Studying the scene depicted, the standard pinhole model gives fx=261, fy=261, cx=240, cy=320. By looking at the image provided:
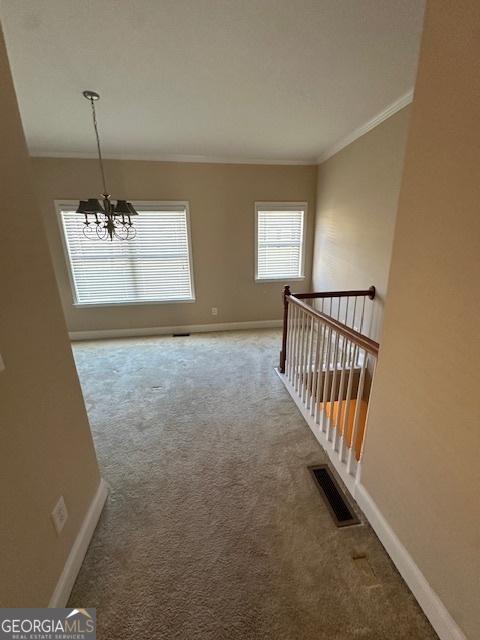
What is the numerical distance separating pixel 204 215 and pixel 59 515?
12.1ft

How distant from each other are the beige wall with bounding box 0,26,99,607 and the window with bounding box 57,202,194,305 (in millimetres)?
2936

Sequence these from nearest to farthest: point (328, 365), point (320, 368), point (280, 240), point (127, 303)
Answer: point (328, 365) → point (320, 368) → point (127, 303) → point (280, 240)

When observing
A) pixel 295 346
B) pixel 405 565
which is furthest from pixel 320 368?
pixel 405 565

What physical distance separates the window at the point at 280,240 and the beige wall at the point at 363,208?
14.2 inches

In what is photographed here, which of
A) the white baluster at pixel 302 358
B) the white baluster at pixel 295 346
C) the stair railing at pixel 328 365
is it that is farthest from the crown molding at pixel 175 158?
the white baluster at pixel 302 358

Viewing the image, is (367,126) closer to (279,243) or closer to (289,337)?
(279,243)

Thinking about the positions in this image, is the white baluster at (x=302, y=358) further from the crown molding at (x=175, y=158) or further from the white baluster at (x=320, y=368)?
the crown molding at (x=175, y=158)

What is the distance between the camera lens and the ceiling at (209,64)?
1371 millimetres

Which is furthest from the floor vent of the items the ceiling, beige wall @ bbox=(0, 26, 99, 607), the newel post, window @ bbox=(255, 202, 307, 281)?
window @ bbox=(255, 202, 307, 281)

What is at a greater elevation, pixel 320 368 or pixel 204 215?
pixel 204 215

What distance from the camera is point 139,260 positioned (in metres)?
4.02

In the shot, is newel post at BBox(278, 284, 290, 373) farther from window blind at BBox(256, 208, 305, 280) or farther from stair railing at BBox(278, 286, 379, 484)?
window blind at BBox(256, 208, 305, 280)

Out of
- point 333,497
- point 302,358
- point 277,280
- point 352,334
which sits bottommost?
point 333,497

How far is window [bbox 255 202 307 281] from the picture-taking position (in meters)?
4.09
